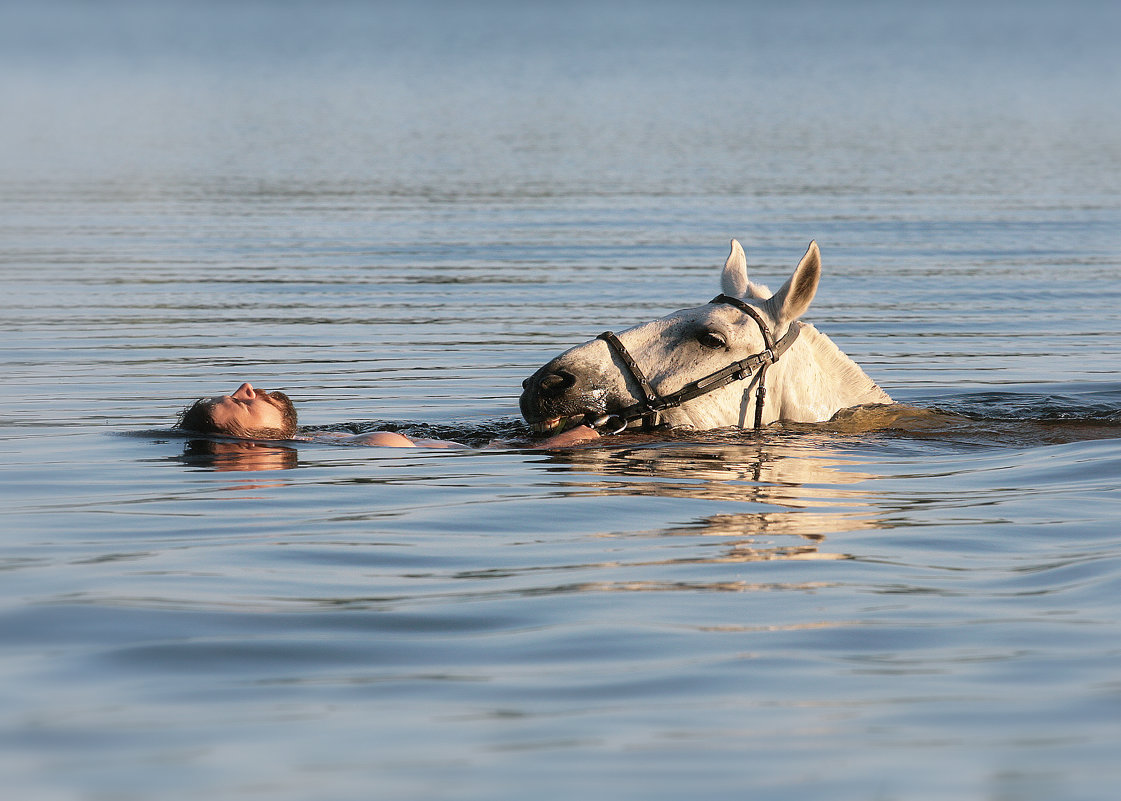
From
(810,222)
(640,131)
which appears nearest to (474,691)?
(810,222)

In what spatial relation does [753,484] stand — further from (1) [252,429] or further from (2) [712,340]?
(1) [252,429]

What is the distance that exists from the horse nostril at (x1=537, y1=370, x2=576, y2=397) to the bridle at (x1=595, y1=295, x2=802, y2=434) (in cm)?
35

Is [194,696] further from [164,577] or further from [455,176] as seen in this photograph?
[455,176]

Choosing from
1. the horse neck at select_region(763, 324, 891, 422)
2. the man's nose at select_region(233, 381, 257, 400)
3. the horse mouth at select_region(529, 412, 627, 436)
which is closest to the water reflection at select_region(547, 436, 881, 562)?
the horse mouth at select_region(529, 412, 627, 436)

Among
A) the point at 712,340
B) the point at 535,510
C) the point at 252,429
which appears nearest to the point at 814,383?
the point at 712,340

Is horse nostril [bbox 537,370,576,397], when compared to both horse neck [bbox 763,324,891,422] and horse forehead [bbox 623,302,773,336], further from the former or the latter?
horse neck [bbox 763,324,891,422]

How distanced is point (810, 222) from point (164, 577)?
19.5 metres

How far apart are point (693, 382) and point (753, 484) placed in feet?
3.67

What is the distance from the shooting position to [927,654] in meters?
5.96

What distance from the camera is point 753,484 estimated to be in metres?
9.42

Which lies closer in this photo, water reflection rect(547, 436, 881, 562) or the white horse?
water reflection rect(547, 436, 881, 562)

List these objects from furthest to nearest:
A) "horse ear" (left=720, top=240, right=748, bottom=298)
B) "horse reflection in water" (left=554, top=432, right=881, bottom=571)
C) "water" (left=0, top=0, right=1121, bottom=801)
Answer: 1. "horse ear" (left=720, top=240, right=748, bottom=298)
2. "horse reflection in water" (left=554, top=432, right=881, bottom=571)
3. "water" (left=0, top=0, right=1121, bottom=801)

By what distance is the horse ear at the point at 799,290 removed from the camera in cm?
993

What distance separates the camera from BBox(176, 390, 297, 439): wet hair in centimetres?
1092
